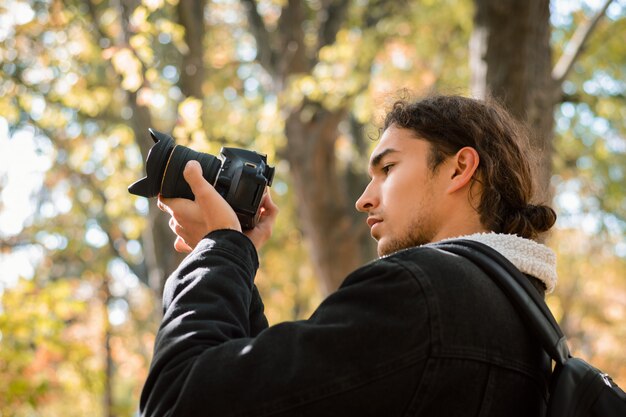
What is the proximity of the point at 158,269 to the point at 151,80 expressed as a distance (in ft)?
4.60

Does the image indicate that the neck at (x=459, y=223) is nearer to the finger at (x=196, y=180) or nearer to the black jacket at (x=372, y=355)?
the black jacket at (x=372, y=355)

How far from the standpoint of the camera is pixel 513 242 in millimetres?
1602

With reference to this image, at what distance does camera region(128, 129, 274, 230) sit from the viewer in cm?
179

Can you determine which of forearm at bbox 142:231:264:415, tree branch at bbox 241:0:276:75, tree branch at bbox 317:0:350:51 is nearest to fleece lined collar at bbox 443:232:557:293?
forearm at bbox 142:231:264:415

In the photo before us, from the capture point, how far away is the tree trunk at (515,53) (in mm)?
4000

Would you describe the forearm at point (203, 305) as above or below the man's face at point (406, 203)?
below

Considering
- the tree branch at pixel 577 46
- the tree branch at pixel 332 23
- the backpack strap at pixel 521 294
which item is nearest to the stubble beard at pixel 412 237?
the backpack strap at pixel 521 294

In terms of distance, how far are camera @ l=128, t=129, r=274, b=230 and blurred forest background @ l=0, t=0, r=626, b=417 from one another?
0.69 metres

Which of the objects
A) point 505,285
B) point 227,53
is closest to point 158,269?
point 505,285

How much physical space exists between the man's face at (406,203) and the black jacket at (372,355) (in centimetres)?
34

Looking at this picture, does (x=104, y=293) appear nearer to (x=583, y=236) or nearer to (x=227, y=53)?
(x=227, y=53)

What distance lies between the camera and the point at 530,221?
1.81 metres

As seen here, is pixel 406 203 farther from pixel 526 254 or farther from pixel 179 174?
pixel 179 174

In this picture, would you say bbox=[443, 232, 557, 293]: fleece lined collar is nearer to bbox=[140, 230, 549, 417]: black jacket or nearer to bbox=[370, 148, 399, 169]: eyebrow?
bbox=[140, 230, 549, 417]: black jacket
